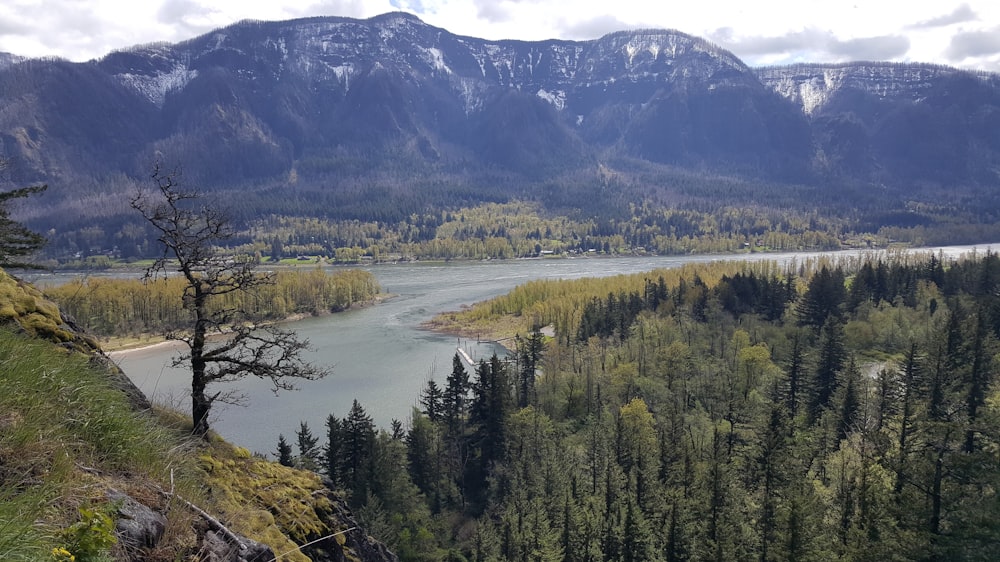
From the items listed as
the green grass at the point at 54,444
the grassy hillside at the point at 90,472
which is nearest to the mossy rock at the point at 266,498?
the grassy hillside at the point at 90,472

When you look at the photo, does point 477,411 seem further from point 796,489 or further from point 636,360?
point 796,489

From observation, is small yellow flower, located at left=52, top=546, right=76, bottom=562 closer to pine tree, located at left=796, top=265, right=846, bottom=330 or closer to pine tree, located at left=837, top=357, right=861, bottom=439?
pine tree, located at left=837, top=357, right=861, bottom=439

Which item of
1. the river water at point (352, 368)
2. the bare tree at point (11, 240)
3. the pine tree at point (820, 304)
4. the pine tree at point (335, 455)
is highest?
the bare tree at point (11, 240)

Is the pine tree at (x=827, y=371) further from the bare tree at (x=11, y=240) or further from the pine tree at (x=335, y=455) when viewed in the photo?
the bare tree at (x=11, y=240)

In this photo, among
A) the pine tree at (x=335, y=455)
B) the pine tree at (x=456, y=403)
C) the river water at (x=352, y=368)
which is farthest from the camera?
the river water at (x=352, y=368)

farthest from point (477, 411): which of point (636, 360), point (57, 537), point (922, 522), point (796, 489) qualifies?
point (57, 537)

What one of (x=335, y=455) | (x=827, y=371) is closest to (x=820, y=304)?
A: (x=827, y=371)
